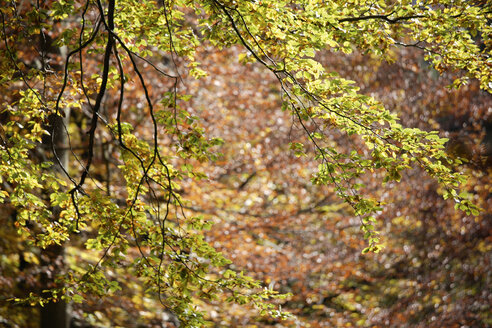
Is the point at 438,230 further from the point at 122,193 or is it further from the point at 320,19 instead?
the point at 320,19

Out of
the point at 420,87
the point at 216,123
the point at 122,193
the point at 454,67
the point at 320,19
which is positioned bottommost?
the point at 320,19

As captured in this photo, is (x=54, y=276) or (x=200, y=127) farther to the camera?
(x=54, y=276)

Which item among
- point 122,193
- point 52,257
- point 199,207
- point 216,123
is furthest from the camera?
point 216,123

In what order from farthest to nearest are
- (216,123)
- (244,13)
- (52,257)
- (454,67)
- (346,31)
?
(216,123)
(52,257)
(454,67)
(346,31)
(244,13)

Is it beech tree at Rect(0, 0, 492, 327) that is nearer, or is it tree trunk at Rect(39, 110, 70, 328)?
beech tree at Rect(0, 0, 492, 327)

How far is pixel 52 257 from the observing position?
25.9ft

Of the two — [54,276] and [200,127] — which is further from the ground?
[54,276]

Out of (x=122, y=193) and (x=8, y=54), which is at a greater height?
(x=122, y=193)

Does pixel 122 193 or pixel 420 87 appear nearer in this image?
pixel 122 193

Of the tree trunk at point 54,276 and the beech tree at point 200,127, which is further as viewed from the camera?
the tree trunk at point 54,276

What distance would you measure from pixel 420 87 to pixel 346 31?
978 centimetres

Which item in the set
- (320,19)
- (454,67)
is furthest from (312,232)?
(320,19)

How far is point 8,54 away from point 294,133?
9.41 meters

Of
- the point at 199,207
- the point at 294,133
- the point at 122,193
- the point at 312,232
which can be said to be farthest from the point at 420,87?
the point at 122,193
